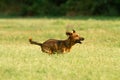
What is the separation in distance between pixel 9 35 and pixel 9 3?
2706 centimetres

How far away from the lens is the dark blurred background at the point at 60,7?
1579 inches

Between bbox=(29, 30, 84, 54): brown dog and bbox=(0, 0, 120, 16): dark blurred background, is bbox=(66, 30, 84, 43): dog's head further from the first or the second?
bbox=(0, 0, 120, 16): dark blurred background

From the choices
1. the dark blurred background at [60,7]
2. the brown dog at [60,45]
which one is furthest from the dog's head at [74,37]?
the dark blurred background at [60,7]

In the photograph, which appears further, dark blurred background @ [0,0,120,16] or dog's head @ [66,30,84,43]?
dark blurred background @ [0,0,120,16]

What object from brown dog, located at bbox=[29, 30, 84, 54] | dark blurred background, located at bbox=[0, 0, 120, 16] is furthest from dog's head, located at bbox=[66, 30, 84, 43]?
dark blurred background, located at bbox=[0, 0, 120, 16]

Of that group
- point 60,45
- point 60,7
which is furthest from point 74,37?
point 60,7

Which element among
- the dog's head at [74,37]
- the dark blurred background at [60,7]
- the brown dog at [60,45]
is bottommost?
the dark blurred background at [60,7]

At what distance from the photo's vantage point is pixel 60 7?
43250mm

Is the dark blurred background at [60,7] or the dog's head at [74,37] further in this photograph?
the dark blurred background at [60,7]

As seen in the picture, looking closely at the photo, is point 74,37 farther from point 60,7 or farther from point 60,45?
point 60,7

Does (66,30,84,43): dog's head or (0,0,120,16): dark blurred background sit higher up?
(66,30,84,43): dog's head

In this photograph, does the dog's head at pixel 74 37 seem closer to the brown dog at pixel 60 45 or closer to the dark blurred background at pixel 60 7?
the brown dog at pixel 60 45

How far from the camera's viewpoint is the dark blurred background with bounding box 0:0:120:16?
40119mm

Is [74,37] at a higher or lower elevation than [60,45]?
higher
